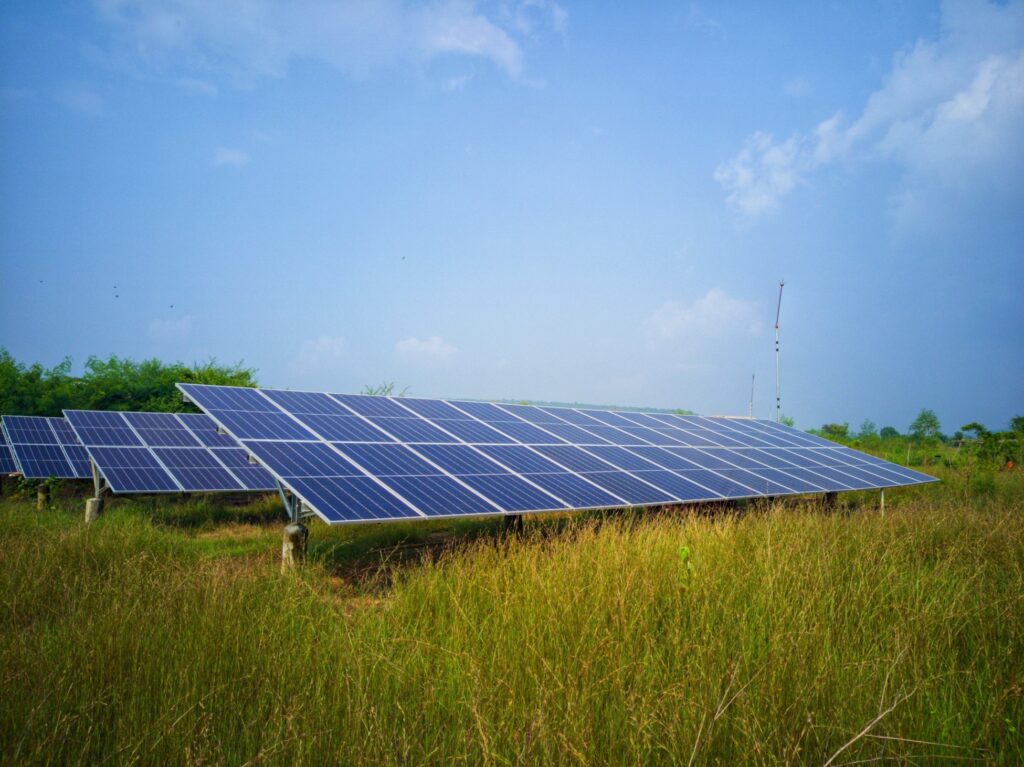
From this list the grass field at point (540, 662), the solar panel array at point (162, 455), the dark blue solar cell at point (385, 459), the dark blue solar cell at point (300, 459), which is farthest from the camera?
the solar panel array at point (162, 455)

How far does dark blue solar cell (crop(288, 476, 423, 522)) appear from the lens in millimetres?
8965

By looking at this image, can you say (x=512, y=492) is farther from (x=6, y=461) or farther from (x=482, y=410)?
(x=6, y=461)

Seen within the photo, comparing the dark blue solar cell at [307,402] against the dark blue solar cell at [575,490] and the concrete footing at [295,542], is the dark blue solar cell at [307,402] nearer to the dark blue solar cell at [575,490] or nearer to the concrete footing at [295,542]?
the concrete footing at [295,542]

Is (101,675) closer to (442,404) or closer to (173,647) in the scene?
(173,647)

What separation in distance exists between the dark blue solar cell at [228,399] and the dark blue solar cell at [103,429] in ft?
21.7

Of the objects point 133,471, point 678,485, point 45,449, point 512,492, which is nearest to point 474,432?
point 512,492

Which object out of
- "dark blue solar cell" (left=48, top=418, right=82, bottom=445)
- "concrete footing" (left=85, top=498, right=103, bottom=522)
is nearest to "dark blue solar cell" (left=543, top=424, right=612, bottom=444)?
"concrete footing" (left=85, top=498, right=103, bottom=522)

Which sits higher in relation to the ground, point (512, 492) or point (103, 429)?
point (103, 429)

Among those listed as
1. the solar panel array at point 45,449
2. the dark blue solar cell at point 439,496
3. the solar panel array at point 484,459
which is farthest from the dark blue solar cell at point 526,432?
the solar panel array at point 45,449

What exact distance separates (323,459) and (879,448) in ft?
126

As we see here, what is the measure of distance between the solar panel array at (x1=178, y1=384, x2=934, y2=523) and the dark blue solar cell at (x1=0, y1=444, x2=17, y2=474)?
1375 cm

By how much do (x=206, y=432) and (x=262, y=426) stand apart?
1161 centimetres

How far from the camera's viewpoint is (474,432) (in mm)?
15281

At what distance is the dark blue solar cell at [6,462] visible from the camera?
22.8 m
